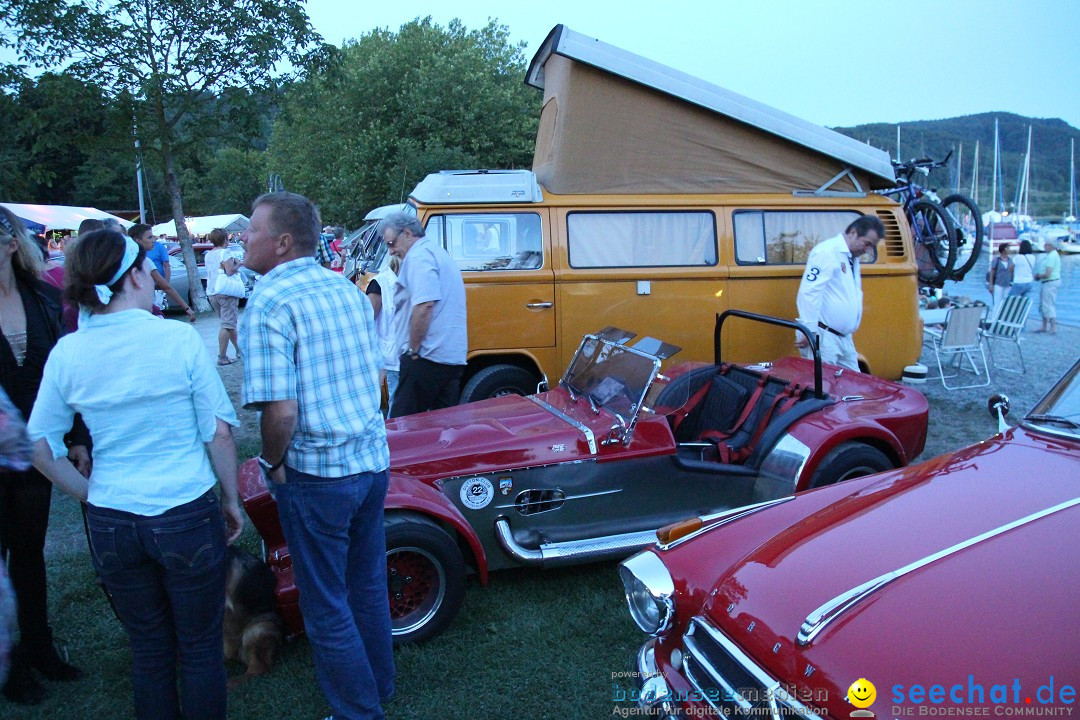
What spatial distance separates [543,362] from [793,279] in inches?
96.7

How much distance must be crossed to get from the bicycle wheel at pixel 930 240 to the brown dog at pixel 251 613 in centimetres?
754

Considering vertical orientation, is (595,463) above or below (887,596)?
below

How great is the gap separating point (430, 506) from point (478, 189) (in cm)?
370

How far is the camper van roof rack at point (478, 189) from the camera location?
248 inches

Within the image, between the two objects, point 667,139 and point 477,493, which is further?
point 667,139

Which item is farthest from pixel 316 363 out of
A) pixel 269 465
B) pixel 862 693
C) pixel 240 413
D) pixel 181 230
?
pixel 181 230

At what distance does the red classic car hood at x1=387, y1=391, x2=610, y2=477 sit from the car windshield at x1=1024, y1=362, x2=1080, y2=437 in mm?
1906

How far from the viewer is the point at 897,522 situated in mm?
2250

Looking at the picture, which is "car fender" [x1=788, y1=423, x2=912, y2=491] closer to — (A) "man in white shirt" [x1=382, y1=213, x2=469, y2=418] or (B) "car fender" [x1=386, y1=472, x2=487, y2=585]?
(B) "car fender" [x1=386, y1=472, x2=487, y2=585]

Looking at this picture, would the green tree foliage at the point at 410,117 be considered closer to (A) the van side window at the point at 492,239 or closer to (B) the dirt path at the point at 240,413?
(B) the dirt path at the point at 240,413

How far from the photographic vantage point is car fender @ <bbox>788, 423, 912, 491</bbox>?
154 inches

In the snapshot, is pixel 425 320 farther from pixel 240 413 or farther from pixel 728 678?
pixel 240 413

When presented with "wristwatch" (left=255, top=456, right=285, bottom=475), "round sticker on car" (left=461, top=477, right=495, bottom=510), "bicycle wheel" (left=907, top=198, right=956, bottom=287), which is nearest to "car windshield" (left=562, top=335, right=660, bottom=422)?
Answer: "round sticker on car" (left=461, top=477, right=495, bottom=510)

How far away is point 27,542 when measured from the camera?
3000 mm
